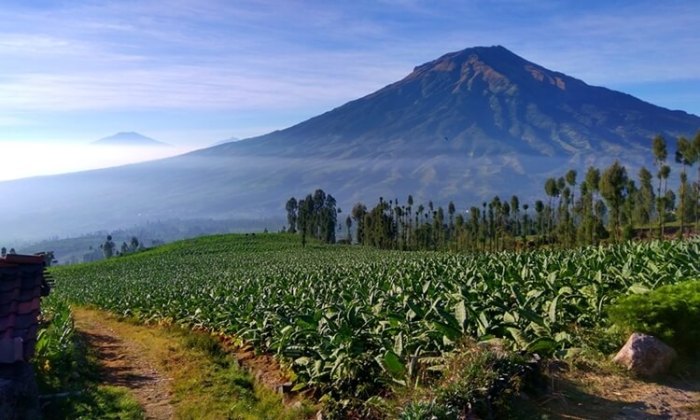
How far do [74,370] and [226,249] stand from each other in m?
63.2

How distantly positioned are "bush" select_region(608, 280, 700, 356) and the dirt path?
23.4ft

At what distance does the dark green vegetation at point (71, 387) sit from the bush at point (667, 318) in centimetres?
751

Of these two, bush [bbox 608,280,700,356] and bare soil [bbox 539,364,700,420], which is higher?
bush [bbox 608,280,700,356]

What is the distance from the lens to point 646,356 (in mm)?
6938

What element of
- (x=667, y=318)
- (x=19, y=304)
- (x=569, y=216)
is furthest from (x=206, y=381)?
(x=569, y=216)

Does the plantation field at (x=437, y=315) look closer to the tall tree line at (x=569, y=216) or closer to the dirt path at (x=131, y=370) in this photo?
the dirt path at (x=131, y=370)

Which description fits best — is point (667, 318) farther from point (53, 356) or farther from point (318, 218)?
point (318, 218)

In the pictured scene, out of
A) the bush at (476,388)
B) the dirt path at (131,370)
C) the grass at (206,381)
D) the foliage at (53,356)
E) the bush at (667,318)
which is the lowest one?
the dirt path at (131,370)

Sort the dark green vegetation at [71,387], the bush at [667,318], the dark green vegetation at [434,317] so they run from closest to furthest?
the bush at [667,318]
the dark green vegetation at [434,317]
the dark green vegetation at [71,387]

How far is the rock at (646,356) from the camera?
6.91 meters

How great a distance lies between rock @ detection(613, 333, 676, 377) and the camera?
22.7 ft

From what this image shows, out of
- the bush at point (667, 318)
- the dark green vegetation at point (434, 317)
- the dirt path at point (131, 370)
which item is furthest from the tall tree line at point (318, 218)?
the bush at point (667, 318)

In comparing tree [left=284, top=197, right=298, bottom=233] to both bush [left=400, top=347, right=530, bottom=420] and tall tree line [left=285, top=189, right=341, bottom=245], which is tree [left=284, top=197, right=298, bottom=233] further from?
bush [left=400, top=347, right=530, bottom=420]

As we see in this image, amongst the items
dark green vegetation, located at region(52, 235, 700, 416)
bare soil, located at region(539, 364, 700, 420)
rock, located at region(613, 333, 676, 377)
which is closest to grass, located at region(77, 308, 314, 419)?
dark green vegetation, located at region(52, 235, 700, 416)
